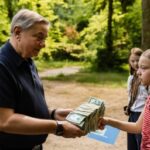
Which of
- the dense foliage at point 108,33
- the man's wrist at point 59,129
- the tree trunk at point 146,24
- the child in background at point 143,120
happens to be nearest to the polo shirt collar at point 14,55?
the man's wrist at point 59,129

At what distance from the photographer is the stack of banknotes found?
2.66 meters

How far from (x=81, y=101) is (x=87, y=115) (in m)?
9.44

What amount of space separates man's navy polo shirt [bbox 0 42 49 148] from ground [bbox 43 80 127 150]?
4451mm

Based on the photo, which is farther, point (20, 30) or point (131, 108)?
point (131, 108)

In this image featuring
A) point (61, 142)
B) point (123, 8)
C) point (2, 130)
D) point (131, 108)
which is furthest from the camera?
point (123, 8)

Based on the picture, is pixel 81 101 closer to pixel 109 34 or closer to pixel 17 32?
pixel 109 34

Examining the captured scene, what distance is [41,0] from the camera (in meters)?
16.4

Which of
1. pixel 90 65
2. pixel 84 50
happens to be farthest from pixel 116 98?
pixel 84 50

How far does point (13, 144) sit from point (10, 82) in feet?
1.43

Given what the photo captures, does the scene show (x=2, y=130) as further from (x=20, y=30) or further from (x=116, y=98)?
(x=116, y=98)

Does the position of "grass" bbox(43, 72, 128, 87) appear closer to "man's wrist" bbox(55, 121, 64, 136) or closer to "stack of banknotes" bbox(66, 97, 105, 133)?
"stack of banknotes" bbox(66, 97, 105, 133)

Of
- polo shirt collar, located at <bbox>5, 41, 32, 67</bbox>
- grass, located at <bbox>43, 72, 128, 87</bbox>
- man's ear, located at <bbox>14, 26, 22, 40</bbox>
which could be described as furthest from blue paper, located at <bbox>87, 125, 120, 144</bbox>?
grass, located at <bbox>43, 72, 128, 87</bbox>

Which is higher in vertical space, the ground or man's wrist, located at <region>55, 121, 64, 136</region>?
man's wrist, located at <region>55, 121, 64, 136</region>

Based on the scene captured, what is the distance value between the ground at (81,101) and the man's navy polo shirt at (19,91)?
4451 mm
